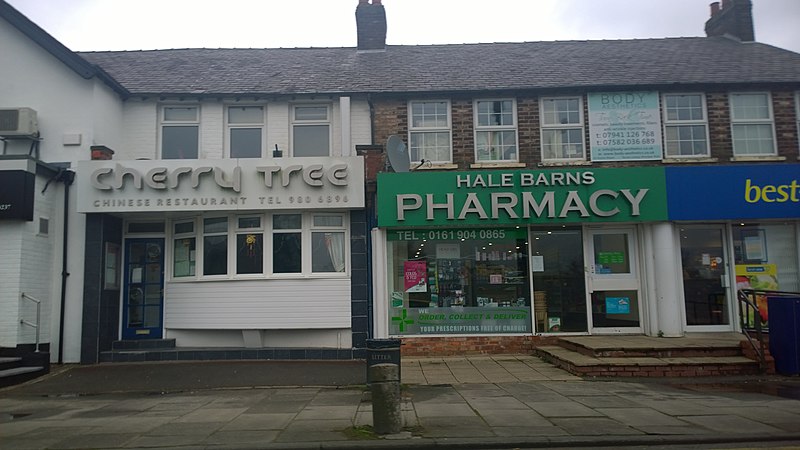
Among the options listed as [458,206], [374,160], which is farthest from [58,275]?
[458,206]

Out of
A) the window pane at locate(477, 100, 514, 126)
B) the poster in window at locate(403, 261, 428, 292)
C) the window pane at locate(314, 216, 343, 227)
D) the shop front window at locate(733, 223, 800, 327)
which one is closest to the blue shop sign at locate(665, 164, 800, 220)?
the shop front window at locate(733, 223, 800, 327)

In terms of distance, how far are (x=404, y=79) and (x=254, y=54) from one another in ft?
16.4

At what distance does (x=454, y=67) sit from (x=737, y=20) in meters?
8.62

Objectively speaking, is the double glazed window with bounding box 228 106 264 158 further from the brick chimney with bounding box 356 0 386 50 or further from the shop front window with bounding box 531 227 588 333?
the shop front window with bounding box 531 227 588 333

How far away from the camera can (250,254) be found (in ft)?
42.6

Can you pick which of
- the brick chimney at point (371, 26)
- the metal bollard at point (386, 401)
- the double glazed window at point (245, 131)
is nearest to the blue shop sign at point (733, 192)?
the metal bollard at point (386, 401)

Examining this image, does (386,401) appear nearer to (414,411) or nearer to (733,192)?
(414,411)

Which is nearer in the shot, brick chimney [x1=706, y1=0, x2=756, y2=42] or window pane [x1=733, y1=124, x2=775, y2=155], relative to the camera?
window pane [x1=733, y1=124, x2=775, y2=155]

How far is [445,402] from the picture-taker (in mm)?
8625

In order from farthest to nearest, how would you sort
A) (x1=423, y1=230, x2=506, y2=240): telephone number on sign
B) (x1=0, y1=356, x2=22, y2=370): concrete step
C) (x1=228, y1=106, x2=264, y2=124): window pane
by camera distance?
(x1=228, y1=106, x2=264, y2=124): window pane → (x1=423, y1=230, x2=506, y2=240): telephone number on sign → (x1=0, y1=356, x2=22, y2=370): concrete step

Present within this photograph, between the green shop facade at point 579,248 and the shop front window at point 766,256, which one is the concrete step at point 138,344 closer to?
the green shop facade at point 579,248

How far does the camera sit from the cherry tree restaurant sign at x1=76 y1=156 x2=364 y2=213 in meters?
12.3

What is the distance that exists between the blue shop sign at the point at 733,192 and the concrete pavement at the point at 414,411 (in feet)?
12.3

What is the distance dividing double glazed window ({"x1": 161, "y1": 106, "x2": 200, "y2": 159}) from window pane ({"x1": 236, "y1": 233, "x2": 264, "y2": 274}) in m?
2.50
